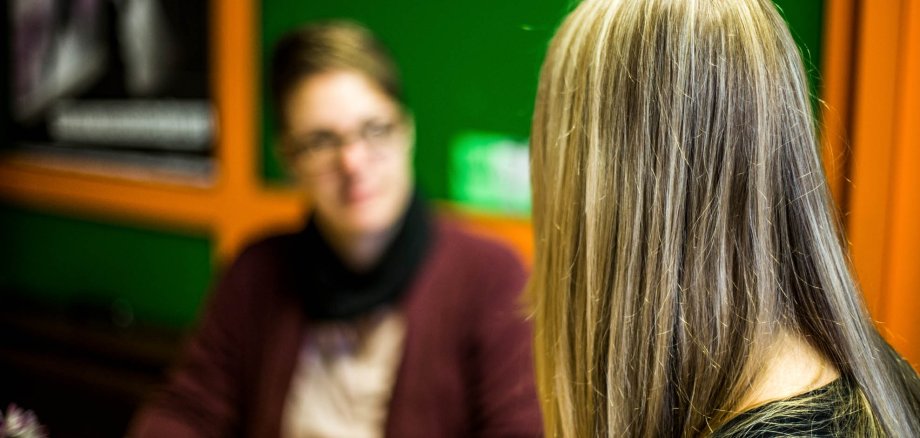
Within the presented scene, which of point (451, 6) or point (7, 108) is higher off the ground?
point (451, 6)

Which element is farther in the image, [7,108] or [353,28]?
[7,108]

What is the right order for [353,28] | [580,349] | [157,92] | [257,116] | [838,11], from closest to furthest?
[580,349], [838,11], [353,28], [257,116], [157,92]

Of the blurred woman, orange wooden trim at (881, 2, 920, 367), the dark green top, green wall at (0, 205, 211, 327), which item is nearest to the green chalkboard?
the blurred woman

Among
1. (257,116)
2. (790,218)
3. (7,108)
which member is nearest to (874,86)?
(790,218)

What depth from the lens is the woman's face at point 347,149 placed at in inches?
67.4

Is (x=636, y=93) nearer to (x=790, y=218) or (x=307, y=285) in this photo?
(x=790, y=218)

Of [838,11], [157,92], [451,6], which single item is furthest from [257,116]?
[838,11]

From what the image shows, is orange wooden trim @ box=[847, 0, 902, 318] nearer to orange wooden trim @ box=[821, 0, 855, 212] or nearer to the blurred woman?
orange wooden trim @ box=[821, 0, 855, 212]

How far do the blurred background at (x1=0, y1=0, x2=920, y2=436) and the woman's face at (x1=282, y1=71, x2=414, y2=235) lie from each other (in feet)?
1.10

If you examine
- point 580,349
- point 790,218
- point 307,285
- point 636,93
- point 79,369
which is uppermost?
point 636,93

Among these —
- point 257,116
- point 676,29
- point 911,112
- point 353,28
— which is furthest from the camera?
point 257,116

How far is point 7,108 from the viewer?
337cm

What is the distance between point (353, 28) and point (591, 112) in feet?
3.10

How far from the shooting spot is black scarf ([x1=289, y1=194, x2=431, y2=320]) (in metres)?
1.72
